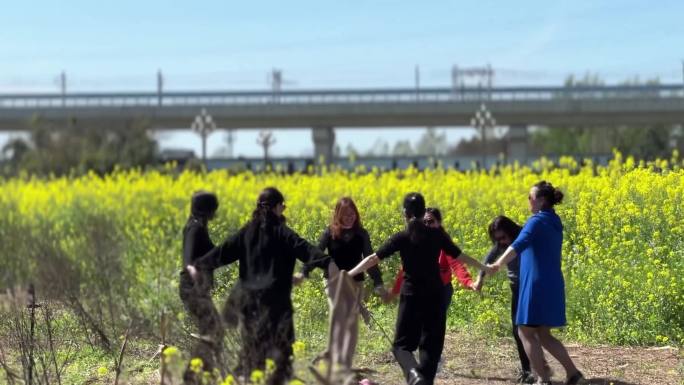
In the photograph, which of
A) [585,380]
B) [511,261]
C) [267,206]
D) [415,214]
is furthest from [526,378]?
[267,206]

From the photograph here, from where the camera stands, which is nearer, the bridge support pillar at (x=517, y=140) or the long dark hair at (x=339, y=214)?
the long dark hair at (x=339, y=214)

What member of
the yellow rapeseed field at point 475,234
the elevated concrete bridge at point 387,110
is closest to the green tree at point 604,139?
the elevated concrete bridge at point 387,110

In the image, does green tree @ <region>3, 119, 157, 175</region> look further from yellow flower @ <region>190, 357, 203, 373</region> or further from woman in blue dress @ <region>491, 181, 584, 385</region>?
yellow flower @ <region>190, 357, 203, 373</region>

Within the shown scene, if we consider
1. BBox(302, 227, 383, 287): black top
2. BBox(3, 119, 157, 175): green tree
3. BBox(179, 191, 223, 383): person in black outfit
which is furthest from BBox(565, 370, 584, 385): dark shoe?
BBox(3, 119, 157, 175): green tree

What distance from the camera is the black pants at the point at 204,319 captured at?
204 inches

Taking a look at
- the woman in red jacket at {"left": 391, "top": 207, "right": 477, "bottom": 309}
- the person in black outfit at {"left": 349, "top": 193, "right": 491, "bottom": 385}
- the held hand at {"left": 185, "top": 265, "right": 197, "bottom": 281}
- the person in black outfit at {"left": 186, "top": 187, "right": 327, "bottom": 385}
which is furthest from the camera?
the woman in red jacket at {"left": 391, "top": 207, "right": 477, "bottom": 309}

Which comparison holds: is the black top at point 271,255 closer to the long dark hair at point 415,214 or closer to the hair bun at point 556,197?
the long dark hair at point 415,214

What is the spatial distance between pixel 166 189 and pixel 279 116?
50039 millimetres

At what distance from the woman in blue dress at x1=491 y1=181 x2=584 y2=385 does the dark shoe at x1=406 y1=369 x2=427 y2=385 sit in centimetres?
84

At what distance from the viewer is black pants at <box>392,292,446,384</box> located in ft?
20.9

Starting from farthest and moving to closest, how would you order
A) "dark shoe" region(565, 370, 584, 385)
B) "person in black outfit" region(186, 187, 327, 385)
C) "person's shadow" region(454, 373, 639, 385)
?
"person's shadow" region(454, 373, 639, 385) < "dark shoe" region(565, 370, 584, 385) < "person in black outfit" region(186, 187, 327, 385)

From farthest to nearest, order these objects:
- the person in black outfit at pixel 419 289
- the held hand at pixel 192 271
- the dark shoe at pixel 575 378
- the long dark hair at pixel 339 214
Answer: the long dark hair at pixel 339 214 → the dark shoe at pixel 575 378 → the person in black outfit at pixel 419 289 → the held hand at pixel 192 271

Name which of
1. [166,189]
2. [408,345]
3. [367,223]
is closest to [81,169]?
[166,189]

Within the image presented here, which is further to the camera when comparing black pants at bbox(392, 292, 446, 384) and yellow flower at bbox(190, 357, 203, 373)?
black pants at bbox(392, 292, 446, 384)
